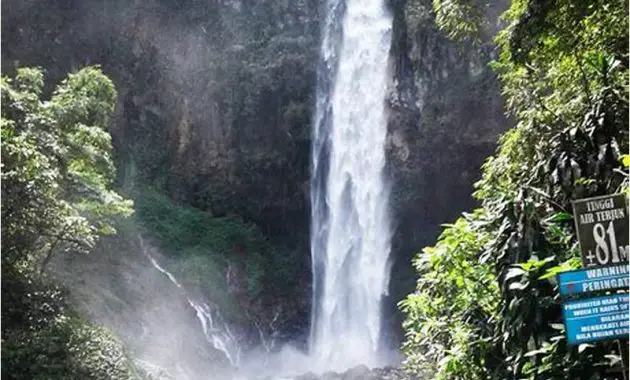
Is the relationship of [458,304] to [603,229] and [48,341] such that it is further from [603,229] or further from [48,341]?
[48,341]

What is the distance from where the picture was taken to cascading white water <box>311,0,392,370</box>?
20562 millimetres

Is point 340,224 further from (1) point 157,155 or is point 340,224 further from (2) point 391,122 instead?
(1) point 157,155

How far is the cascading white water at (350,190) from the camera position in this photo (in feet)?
67.5

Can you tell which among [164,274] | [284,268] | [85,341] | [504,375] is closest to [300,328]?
[284,268]

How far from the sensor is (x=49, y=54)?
858 inches

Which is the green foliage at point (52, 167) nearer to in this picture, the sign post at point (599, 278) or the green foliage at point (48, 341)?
the green foliage at point (48, 341)

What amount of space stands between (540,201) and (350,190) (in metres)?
17.0

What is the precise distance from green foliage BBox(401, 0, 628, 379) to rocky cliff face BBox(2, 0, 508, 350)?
15.0 meters

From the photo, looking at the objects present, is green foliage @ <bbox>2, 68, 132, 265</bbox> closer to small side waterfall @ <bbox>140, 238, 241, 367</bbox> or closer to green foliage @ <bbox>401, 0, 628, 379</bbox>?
green foliage @ <bbox>401, 0, 628, 379</bbox>

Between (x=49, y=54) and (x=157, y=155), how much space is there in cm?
460

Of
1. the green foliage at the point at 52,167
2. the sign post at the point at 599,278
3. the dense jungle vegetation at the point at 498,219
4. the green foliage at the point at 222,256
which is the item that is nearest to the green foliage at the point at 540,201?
the dense jungle vegetation at the point at 498,219

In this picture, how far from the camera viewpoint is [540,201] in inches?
198

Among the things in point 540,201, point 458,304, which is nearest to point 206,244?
point 458,304

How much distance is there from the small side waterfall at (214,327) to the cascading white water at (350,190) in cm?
262
